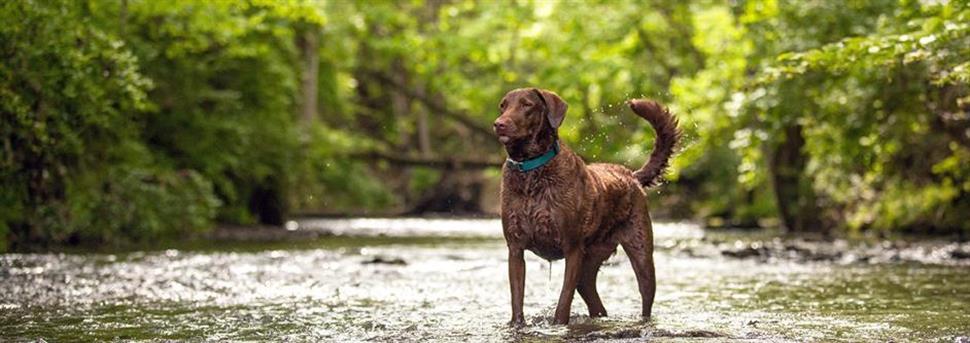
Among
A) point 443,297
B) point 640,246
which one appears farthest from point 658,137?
point 443,297

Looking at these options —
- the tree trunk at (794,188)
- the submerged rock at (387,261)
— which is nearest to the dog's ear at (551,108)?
the submerged rock at (387,261)

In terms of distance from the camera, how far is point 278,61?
104 ft

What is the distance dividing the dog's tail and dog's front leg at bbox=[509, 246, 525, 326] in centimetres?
175

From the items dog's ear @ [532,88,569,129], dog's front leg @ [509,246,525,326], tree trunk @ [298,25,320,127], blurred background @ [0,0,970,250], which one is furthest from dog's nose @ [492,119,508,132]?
tree trunk @ [298,25,320,127]

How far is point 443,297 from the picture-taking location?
41.9 ft

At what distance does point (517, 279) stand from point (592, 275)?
3.62ft

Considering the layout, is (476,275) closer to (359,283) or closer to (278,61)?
(359,283)

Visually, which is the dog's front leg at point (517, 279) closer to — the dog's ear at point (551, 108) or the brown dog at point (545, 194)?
the brown dog at point (545, 194)

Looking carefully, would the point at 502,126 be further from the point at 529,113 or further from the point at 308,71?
the point at 308,71

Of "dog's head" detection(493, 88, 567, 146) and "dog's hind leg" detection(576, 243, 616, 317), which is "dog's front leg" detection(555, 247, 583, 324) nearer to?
"dog's hind leg" detection(576, 243, 616, 317)

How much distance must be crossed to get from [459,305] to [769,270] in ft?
21.7

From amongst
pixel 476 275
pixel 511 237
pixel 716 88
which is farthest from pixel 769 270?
pixel 716 88

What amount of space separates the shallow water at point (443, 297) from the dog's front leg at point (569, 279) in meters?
0.10

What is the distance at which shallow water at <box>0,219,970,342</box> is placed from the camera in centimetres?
931
